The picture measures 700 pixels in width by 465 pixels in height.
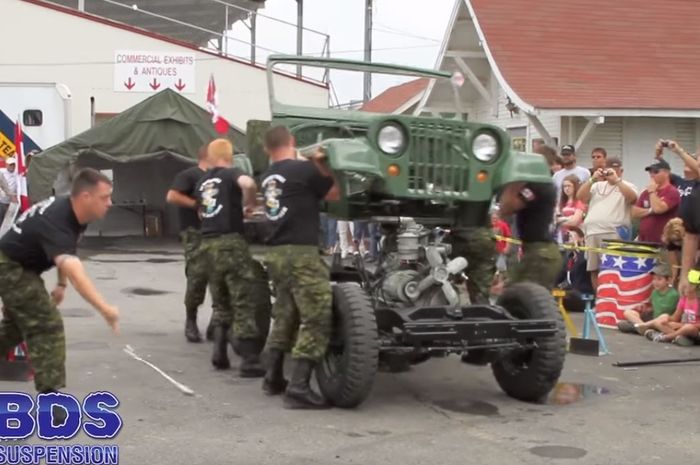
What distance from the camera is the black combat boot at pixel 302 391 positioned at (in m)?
6.41

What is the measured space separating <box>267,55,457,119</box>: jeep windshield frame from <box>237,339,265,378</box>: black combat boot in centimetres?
212

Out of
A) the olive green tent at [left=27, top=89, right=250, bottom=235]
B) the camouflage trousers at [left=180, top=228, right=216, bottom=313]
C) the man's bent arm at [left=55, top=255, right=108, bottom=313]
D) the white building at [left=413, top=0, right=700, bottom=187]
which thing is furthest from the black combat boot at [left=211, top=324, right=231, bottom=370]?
the olive green tent at [left=27, top=89, right=250, bottom=235]

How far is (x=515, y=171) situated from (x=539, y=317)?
1.01m

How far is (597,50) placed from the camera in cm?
1764

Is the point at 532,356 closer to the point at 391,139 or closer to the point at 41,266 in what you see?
the point at 391,139

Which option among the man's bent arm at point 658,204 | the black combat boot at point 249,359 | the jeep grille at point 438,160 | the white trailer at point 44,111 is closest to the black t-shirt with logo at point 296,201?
the jeep grille at point 438,160

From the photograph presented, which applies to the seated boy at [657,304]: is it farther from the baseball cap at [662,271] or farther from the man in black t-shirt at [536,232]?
the man in black t-shirt at [536,232]

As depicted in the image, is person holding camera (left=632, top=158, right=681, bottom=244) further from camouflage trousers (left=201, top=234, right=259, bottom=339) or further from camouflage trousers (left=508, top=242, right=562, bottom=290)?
camouflage trousers (left=201, top=234, right=259, bottom=339)

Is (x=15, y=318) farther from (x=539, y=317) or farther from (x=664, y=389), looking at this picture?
(x=664, y=389)

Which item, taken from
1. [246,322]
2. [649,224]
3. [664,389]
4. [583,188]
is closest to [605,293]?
[649,224]

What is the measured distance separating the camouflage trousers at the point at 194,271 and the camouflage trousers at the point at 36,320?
289 cm

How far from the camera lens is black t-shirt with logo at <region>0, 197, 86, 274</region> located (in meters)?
5.31

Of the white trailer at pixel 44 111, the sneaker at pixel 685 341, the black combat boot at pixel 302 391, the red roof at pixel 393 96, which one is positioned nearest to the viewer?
the black combat boot at pixel 302 391

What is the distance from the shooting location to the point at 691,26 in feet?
60.5
